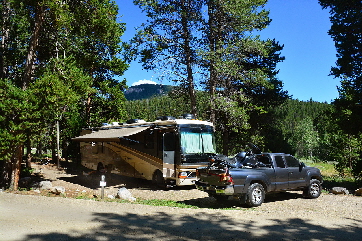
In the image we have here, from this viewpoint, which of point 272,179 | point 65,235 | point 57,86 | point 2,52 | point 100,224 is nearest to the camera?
point 65,235

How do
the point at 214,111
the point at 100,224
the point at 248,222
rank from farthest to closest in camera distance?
the point at 214,111, the point at 248,222, the point at 100,224

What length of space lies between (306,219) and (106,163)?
40.5 ft

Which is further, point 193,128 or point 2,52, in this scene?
point 2,52

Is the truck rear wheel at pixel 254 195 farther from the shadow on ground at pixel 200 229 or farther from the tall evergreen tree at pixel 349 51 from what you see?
the tall evergreen tree at pixel 349 51

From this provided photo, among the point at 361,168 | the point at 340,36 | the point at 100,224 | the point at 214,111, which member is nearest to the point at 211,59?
the point at 214,111

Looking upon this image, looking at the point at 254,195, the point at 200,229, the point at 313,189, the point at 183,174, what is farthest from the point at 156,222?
the point at 313,189

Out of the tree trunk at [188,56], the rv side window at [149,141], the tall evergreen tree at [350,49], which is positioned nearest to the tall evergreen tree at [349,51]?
the tall evergreen tree at [350,49]

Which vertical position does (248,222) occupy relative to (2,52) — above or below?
below

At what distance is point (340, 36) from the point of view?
16.3 m

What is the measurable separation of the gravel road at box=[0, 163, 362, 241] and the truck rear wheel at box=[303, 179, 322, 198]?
1563 mm

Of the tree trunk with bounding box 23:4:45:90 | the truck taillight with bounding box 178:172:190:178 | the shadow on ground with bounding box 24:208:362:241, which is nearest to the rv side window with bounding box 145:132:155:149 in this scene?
the truck taillight with bounding box 178:172:190:178

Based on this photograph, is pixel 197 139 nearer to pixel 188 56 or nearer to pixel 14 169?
pixel 188 56

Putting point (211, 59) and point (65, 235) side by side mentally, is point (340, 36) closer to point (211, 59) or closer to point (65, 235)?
point (211, 59)

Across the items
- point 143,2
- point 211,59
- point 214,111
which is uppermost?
point 143,2
